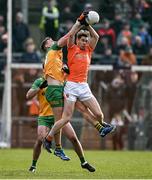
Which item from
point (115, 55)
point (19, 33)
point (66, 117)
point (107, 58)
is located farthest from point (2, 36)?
point (66, 117)

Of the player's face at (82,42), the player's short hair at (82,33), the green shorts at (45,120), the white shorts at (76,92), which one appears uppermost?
the player's short hair at (82,33)

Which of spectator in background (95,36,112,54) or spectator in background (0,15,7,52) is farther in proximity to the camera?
spectator in background (95,36,112,54)

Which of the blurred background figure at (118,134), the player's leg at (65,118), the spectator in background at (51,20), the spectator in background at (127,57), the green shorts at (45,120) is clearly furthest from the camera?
the spectator in background at (51,20)

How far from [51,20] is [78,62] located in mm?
13561

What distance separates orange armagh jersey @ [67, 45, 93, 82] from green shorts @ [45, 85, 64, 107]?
32 cm

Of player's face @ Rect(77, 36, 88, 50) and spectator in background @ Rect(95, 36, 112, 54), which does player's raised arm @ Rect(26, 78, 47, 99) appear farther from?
spectator in background @ Rect(95, 36, 112, 54)

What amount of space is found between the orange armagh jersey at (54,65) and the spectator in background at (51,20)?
507 inches

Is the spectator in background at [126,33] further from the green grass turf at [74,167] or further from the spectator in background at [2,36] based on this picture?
the green grass turf at [74,167]

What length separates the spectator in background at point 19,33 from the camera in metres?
30.5

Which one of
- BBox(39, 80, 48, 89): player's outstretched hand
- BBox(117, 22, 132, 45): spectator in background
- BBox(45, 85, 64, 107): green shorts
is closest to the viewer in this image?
BBox(45, 85, 64, 107): green shorts

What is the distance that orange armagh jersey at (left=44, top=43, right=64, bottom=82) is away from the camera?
1758cm

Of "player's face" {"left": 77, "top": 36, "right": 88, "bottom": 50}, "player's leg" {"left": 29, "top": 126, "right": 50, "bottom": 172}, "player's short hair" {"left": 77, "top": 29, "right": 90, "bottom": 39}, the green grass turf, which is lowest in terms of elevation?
the green grass turf

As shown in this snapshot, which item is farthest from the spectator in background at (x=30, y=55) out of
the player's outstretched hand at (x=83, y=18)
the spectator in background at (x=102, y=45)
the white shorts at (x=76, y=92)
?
the player's outstretched hand at (x=83, y=18)

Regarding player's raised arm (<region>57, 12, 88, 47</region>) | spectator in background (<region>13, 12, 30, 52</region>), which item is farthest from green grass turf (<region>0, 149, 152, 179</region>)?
spectator in background (<region>13, 12, 30, 52</region>)
